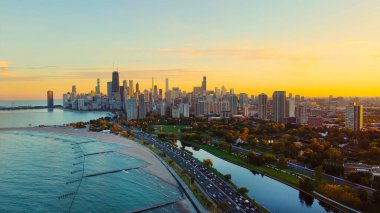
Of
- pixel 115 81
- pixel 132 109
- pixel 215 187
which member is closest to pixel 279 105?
pixel 132 109

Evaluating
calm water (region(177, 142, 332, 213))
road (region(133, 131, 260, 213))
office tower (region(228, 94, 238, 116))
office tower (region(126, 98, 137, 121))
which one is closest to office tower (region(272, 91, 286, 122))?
office tower (region(228, 94, 238, 116))

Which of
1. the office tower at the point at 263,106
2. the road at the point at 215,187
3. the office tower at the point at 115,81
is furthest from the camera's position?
the office tower at the point at 115,81

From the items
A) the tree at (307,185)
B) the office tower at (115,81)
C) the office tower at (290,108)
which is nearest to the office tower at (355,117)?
the office tower at (290,108)

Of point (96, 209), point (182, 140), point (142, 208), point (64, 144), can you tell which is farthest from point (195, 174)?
point (182, 140)

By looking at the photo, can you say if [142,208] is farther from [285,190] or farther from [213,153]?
[213,153]

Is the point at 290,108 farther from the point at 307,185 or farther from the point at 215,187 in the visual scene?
the point at 215,187

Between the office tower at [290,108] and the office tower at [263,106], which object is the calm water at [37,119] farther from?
the office tower at [290,108]
